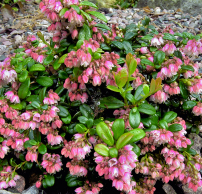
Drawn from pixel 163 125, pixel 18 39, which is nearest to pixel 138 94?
pixel 163 125

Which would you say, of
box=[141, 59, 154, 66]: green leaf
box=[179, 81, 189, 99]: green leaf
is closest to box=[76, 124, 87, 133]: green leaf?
box=[141, 59, 154, 66]: green leaf

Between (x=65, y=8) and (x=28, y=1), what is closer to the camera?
(x=65, y=8)

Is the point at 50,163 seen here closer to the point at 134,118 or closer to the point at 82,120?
the point at 82,120

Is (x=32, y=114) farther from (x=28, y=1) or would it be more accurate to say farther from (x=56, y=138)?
(x=28, y=1)

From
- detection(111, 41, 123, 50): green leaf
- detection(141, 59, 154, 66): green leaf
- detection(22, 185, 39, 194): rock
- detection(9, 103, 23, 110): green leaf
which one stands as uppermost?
detection(111, 41, 123, 50): green leaf

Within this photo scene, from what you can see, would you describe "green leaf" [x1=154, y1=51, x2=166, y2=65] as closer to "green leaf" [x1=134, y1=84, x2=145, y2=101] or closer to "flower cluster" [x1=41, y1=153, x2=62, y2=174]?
"green leaf" [x1=134, y1=84, x2=145, y2=101]

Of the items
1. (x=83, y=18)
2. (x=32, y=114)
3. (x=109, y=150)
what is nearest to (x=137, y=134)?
(x=109, y=150)
